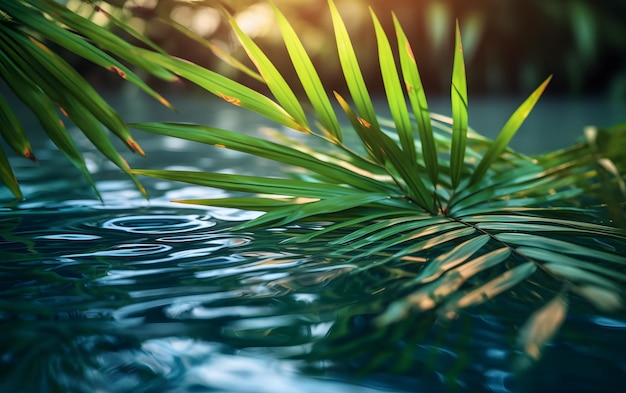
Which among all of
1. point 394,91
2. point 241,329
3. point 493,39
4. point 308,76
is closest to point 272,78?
point 308,76

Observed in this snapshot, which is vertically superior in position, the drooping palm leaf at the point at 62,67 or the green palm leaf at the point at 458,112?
the green palm leaf at the point at 458,112

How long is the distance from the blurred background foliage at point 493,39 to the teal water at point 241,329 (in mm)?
4390

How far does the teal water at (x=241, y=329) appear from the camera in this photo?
0.37 metres

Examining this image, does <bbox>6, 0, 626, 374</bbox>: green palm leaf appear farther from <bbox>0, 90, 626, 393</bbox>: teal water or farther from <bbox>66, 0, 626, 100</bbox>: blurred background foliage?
<bbox>66, 0, 626, 100</bbox>: blurred background foliage

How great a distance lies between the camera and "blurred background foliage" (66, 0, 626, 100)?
497 centimetres

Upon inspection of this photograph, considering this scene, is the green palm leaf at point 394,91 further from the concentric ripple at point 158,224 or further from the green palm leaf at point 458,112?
the concentric ripple at point 158,224

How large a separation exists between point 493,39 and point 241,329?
5264mm

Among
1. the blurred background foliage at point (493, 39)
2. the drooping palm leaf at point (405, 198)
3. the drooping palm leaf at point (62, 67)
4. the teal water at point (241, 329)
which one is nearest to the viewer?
the teal water at point (241, 329)

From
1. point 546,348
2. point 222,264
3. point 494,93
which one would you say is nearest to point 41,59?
point 222,264

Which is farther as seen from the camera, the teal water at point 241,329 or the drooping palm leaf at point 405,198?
the drooping palm leaf at point 405,198

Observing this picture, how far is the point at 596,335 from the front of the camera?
1.40 ft

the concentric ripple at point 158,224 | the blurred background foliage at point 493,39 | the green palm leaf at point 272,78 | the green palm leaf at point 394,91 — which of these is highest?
the blurred background foliage at point 493,39

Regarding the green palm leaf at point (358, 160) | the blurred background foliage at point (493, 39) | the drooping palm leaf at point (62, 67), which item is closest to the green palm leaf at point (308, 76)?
the green palm leaf at point (358, 160)

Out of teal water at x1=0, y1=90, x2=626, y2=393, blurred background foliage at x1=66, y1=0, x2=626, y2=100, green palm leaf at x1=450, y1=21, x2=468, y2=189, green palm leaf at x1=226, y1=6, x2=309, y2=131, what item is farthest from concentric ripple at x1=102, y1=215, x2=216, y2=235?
blurred background foliage at x1=66, y1=0, x2=626, y2=100
